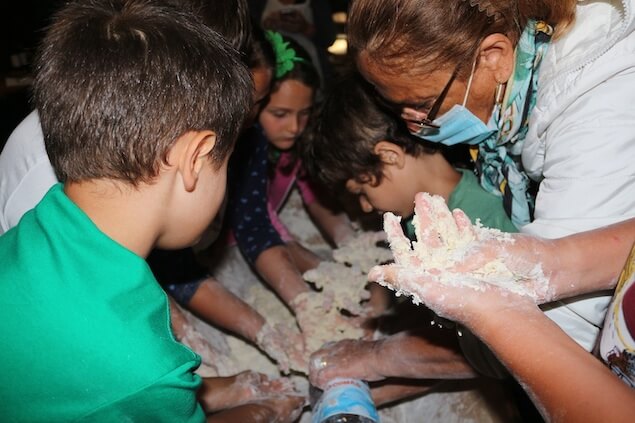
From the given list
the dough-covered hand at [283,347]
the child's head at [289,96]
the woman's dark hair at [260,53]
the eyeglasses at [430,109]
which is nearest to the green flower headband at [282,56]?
the child's head at [289,96]

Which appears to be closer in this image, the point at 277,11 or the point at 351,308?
the point at 351,308

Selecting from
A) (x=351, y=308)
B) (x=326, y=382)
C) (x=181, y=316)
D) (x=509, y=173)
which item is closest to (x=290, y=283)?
(x=351, y=308)

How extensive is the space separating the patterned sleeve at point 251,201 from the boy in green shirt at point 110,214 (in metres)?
1.04

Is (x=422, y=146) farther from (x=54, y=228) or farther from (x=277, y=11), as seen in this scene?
(x=277, y=11)

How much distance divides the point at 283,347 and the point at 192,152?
100 cm

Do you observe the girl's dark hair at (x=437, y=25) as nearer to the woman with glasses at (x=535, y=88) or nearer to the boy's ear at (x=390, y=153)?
the woman with glasses at (x=535, y=88)

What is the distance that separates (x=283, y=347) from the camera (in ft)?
5.94

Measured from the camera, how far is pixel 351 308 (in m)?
1.88

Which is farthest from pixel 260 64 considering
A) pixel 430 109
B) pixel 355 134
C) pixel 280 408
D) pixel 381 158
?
pixel 280 408

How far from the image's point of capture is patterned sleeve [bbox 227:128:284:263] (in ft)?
6.93

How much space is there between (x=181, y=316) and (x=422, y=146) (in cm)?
98

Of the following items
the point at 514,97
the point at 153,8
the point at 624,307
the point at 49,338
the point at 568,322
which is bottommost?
the point at 568,322

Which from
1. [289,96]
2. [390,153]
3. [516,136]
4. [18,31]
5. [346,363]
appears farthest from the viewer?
[18,31]

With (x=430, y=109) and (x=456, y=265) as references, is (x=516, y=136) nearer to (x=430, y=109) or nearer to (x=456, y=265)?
(x=430, y=109)
